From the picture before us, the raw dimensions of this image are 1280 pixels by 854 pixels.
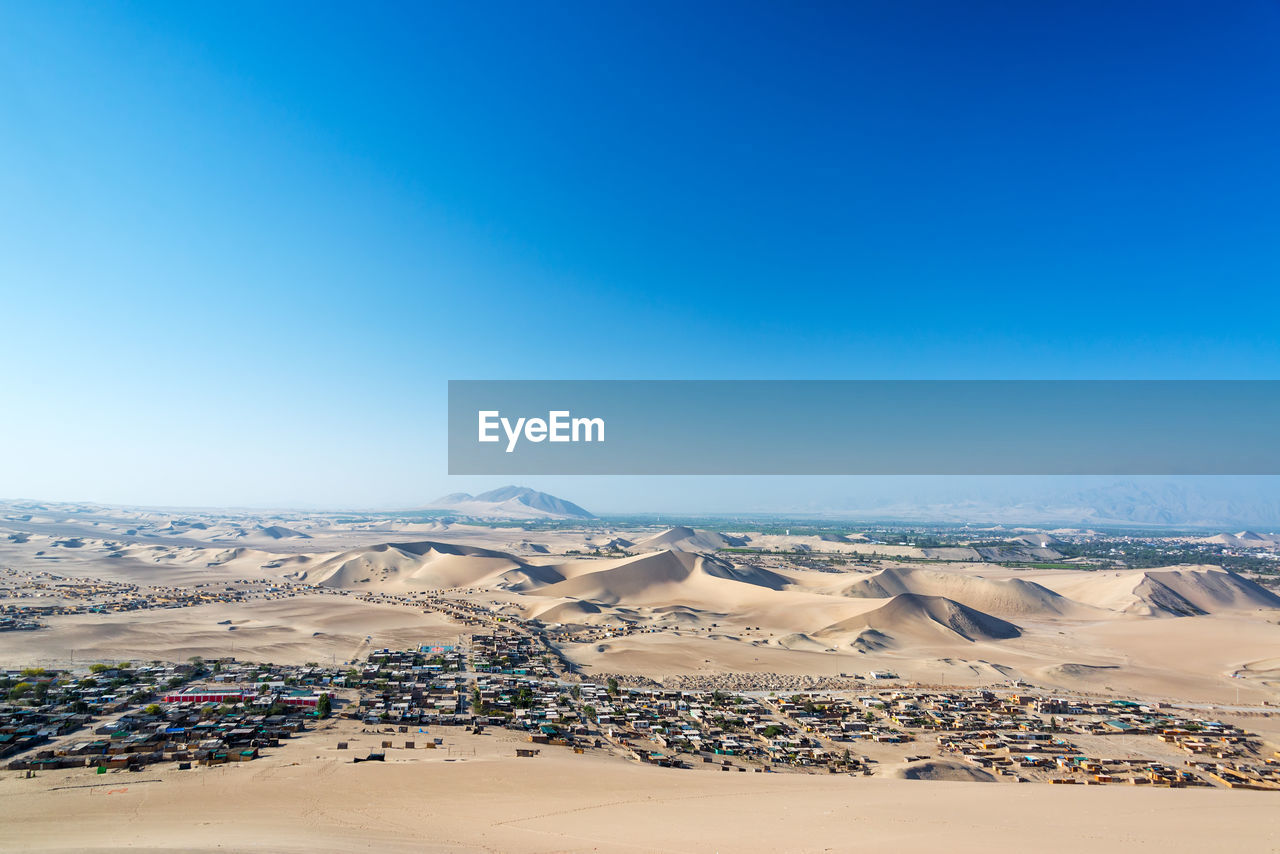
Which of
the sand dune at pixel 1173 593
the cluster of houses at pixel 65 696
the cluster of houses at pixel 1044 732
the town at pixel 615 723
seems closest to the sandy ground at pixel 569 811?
the town at pixel 615 723

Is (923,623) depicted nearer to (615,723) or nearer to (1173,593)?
(615,723)

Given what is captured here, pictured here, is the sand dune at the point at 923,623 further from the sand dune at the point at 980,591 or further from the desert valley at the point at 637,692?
the sand dune at the point at 980,591

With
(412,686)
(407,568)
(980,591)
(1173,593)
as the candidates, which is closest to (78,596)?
(407,568)

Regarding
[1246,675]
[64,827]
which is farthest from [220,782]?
[1246,675]

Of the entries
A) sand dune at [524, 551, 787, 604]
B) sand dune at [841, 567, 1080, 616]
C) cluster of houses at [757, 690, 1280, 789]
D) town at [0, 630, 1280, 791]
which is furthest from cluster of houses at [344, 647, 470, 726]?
sand dune at [841, 567, 1080, 616]

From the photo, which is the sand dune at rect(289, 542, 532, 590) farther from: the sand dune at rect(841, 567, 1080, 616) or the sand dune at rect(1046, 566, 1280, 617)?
the sand dune at rect(1046, 566, 1280, 617)
